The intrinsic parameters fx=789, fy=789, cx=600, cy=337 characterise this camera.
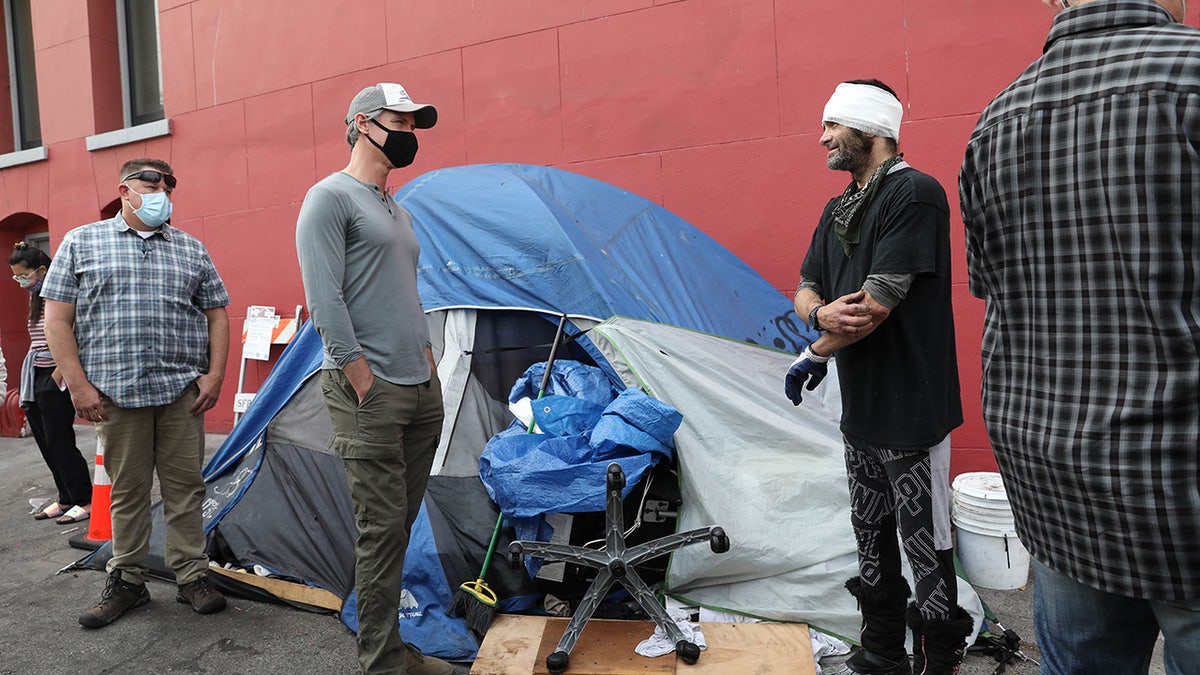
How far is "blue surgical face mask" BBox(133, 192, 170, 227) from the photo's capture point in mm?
3367

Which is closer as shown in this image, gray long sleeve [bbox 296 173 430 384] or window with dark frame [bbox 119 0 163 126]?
gray long sleeve [bbox 296 173 430 384]

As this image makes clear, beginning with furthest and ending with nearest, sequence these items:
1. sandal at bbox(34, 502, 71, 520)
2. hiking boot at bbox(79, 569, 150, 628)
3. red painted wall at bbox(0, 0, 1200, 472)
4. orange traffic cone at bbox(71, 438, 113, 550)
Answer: sandal at bbox(34, 502, 71, 520)
red painted wall at bbox(0, 0, 1200, 472)
orange traffic cone at bbox(71, 438, 113, 550)
hiking boot at bbox(79, 569, 150, 628)

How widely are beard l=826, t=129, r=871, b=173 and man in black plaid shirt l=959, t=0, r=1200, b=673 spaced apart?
3.31ft

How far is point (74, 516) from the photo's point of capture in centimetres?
472

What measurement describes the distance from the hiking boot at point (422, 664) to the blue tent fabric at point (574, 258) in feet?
5.05

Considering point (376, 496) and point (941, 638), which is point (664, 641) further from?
point (376, 496)

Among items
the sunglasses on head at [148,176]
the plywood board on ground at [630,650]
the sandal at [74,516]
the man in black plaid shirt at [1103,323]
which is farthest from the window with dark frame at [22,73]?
the man in black plaid shirt at [1103,323]

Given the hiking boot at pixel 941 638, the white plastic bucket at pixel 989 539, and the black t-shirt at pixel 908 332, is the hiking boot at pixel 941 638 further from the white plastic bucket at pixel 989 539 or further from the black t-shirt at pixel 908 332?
the white plastic bucket at pixel 989 539

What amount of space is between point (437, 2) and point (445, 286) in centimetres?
306

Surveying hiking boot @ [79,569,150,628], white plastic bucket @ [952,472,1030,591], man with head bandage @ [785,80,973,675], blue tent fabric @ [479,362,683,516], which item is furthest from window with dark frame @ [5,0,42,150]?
white plastic bucket @ [952,472,1030,591]

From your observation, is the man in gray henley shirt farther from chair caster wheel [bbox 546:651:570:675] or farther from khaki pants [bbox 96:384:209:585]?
khaki pants [bbox 96:384:209:585]

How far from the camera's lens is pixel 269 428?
3.77 meters

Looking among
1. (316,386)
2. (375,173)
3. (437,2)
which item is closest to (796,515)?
(375,173)

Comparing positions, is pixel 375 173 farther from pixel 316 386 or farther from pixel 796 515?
pixel 796 515
